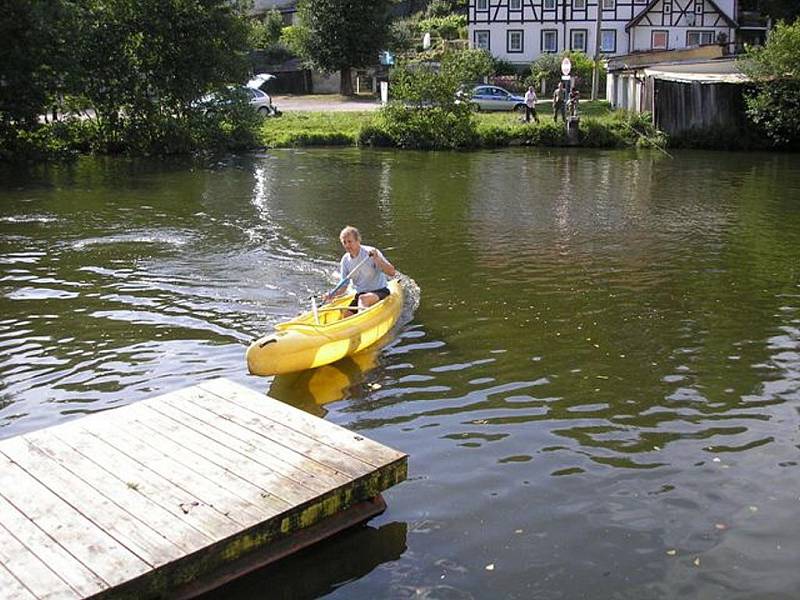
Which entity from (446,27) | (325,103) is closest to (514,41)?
(446,27)

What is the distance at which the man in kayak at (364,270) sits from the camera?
13086 mm

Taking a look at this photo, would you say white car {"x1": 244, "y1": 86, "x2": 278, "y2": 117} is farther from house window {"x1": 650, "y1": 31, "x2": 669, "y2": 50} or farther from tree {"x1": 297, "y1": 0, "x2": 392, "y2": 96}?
house window {"x1": 650, "y1": 31, "x2": 669, "y2": 50}

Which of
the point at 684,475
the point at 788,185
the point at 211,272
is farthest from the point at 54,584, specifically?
the point at 788,185

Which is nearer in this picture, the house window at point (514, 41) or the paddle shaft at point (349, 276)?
the paddle shaft at point (349, 276)

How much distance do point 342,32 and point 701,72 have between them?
21.2 m

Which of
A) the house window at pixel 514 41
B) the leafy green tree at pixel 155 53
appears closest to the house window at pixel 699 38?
the house window at pixel 514 41

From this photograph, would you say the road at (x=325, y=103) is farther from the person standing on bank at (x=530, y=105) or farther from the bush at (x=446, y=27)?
the bush at (x=446, y=27)

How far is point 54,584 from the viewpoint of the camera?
6133 millimetres

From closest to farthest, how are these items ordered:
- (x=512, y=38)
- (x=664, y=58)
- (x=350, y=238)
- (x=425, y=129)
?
1. (x=350, y=238)
2. (x=425, y=129)
3. (x=664, y=58)
4. (x=512, y=38)

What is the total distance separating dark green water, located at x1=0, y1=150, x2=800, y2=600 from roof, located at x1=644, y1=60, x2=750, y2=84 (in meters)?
12.5

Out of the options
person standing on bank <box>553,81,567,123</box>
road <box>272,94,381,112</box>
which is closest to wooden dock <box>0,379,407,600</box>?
person standing on bank <box>553,81,567,123</box>

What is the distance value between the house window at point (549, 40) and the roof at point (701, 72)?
18063mm

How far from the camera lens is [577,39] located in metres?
60.0

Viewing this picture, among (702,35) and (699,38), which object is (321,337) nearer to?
→ (699,38)
